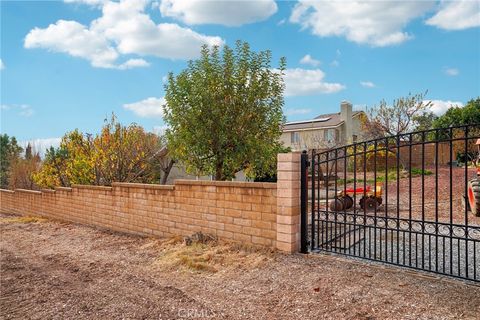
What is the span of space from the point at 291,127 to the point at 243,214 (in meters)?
32.6

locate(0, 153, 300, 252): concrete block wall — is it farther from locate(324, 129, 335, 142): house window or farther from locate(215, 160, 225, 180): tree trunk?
locate(324, 129, 335, 142): house window

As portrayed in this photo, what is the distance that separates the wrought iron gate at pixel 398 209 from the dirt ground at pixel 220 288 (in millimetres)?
560

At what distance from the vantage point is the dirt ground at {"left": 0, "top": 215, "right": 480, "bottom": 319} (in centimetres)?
429

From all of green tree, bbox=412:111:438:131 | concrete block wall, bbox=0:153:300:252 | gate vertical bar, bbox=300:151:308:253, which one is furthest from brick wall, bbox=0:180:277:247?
green tree, bbox=412:111:438:131

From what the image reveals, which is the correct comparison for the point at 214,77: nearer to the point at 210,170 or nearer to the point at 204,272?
the point at 210,170

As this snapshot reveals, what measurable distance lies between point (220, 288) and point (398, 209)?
2797 millimetres

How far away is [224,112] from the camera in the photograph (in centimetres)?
947

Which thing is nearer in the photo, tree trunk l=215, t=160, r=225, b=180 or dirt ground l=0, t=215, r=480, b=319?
dirt ground l=0, t=215, r=480, b=319

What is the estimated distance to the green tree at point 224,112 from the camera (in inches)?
371

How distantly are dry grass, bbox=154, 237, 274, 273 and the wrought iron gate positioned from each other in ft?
3.17

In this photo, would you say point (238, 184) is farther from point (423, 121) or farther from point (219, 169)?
point (423, 121)

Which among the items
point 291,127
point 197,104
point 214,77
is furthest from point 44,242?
point 291,127

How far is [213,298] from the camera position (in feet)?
15.9

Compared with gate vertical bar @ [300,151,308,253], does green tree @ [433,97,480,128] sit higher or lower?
higher
